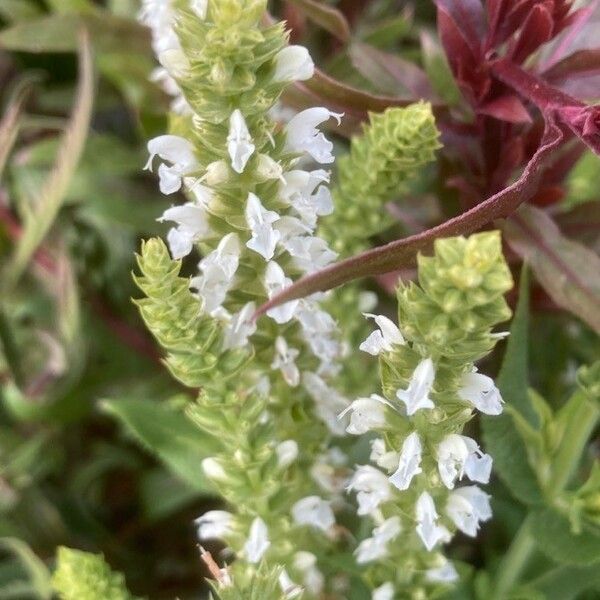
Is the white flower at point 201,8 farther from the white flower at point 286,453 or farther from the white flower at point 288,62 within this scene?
the white flower at point 286,453

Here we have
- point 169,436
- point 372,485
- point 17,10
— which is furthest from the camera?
point 17,10

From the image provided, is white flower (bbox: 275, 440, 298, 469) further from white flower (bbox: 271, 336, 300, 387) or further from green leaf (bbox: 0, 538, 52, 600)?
green leaf (bbox: 0, 538, 52, 600)

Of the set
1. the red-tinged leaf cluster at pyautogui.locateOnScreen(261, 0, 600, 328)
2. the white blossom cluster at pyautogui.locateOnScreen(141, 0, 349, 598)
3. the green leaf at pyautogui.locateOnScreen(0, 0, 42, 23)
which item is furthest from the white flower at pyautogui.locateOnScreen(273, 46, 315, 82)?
the green leaf at pyautogui.locateOnScreen(0, 0, 42, 23)

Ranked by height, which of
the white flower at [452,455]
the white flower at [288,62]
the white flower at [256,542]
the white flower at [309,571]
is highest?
the white flower at [288,62]

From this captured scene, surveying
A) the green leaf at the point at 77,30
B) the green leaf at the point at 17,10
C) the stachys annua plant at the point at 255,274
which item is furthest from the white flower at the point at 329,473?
the green leaf at the point at 17,10

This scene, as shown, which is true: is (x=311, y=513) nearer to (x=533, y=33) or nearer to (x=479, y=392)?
(x=479, y=392)

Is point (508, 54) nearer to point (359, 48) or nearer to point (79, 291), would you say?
point (359, 48)

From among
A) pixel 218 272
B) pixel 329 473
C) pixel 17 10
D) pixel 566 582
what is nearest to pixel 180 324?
pixel 218 272

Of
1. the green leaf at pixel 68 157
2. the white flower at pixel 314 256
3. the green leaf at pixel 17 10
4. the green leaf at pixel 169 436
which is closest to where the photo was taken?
the white flower at pixel 314 256
